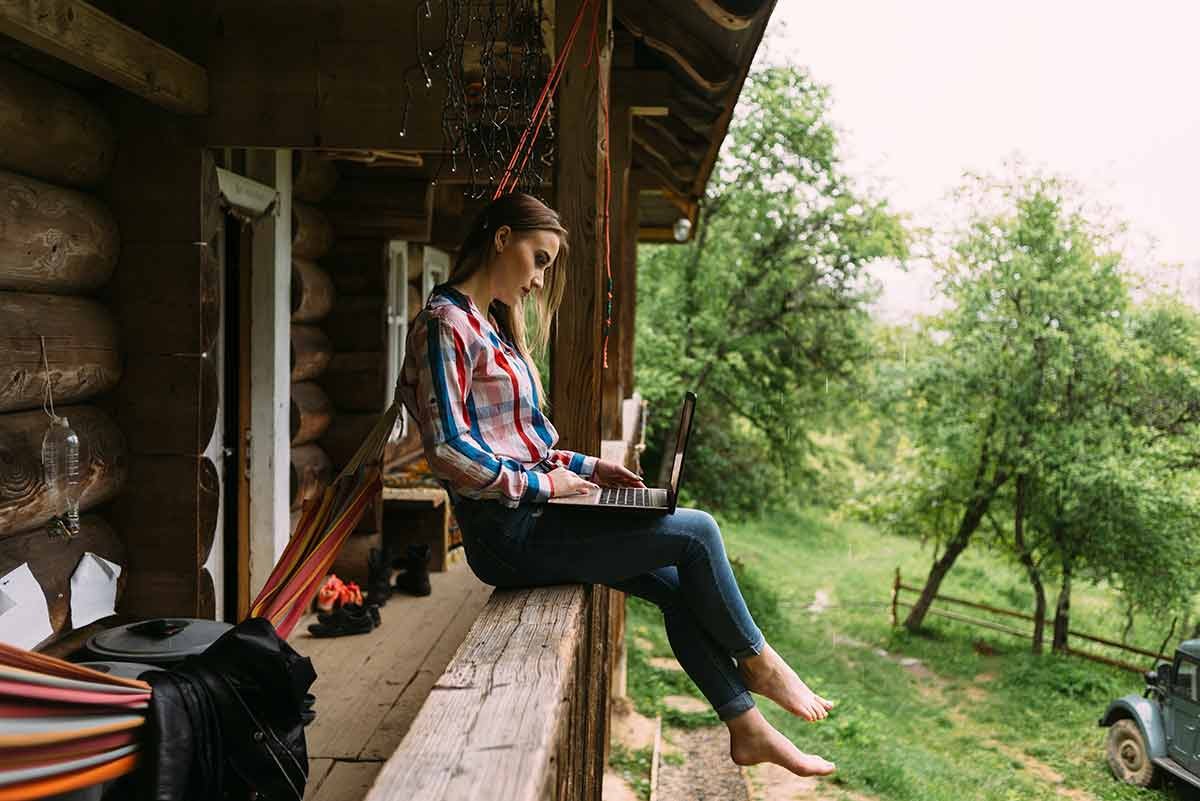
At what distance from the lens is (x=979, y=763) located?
12750mm

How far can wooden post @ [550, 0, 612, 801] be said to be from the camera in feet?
8.89

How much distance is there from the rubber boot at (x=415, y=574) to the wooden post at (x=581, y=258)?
3.68m

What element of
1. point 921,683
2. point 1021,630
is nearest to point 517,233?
point 921,683

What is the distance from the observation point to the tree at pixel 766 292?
1862 cm

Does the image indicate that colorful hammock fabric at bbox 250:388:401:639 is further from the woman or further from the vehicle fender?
the vehicle fender

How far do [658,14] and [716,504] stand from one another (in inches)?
607

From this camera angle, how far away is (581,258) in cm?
272

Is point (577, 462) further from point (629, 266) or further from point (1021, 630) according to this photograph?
point (1021, 630)

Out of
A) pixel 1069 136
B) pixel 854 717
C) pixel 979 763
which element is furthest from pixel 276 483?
pixel 1069 136

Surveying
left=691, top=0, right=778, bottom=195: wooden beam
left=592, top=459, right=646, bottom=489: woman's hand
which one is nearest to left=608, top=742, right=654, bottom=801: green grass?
left=691, top=0, right=778, bottom=195: wooden beam

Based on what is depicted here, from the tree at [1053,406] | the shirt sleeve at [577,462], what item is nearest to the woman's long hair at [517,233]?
the shirt sleeve at [577,462]

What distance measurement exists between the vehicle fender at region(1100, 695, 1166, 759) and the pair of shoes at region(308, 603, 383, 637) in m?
8.95

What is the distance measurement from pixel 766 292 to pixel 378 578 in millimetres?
13761

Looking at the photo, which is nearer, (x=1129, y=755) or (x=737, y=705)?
(x=737, y=705)
